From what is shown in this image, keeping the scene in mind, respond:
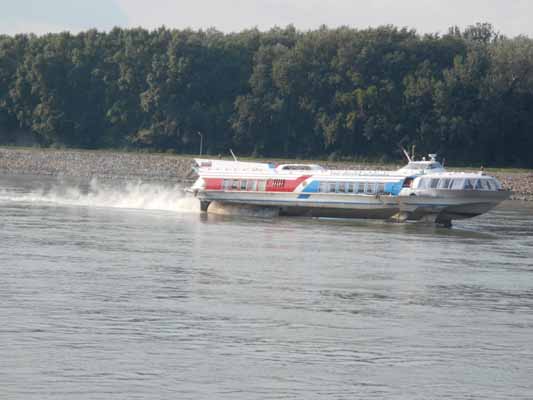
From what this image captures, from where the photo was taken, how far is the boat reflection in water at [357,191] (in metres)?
49.8

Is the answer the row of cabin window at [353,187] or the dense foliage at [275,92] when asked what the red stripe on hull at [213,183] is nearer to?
the row of cabin window at [353,187]

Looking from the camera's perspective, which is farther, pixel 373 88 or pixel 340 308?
pixel 373 88

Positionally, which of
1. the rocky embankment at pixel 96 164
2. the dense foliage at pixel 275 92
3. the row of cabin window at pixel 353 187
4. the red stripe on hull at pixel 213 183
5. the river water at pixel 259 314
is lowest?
the river water at pixel 259 314

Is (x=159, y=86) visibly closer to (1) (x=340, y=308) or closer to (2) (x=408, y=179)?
(2) (x=408, y=179)

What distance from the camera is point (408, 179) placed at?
167ft

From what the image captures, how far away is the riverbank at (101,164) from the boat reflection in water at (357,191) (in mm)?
37712

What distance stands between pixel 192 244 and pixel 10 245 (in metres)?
6.39

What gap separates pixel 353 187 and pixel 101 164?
55.8 metres

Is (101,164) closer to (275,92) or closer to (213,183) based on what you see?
(275,92)

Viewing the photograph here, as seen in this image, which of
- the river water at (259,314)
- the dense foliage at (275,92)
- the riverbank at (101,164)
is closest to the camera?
the river water at (259,314)

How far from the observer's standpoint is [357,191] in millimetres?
51469

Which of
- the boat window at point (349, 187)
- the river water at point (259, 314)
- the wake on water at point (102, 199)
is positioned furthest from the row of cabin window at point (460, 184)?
the wake on water at point (102, 199)

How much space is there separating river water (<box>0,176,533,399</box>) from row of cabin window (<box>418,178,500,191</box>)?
12.8 feet

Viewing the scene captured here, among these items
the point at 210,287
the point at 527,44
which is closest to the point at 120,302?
the point at 210,287
